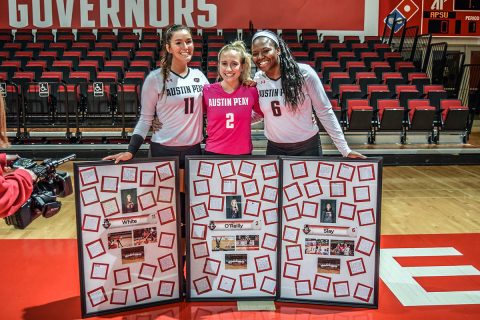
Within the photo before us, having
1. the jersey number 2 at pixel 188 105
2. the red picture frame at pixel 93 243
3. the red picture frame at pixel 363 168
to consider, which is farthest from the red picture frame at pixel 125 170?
the red picture frame at pixel 363 168

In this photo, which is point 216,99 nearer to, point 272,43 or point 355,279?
point 272,43

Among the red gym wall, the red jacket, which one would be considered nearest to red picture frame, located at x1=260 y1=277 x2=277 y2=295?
the red jacket

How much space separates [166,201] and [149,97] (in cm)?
58

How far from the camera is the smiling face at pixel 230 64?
267 cm

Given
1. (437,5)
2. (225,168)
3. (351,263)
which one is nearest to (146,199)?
(225,168)

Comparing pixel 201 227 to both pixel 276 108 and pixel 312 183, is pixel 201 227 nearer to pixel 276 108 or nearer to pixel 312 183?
pixel 312 183

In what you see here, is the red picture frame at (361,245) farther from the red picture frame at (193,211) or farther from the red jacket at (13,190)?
the red jacket at (13,190)

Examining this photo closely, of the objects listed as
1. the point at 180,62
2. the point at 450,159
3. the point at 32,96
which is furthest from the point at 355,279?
the point at 32,96

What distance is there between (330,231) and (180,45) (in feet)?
4.23

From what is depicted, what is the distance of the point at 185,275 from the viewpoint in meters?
2.91

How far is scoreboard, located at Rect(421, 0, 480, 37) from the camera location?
464 inches

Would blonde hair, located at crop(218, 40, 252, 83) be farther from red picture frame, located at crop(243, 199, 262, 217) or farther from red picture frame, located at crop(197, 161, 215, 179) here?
red picture frame, located at crop(243, 199, 262, 217)

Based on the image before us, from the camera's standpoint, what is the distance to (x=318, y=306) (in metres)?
2.67

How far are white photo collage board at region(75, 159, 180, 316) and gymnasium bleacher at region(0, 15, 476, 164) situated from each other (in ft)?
15.2
